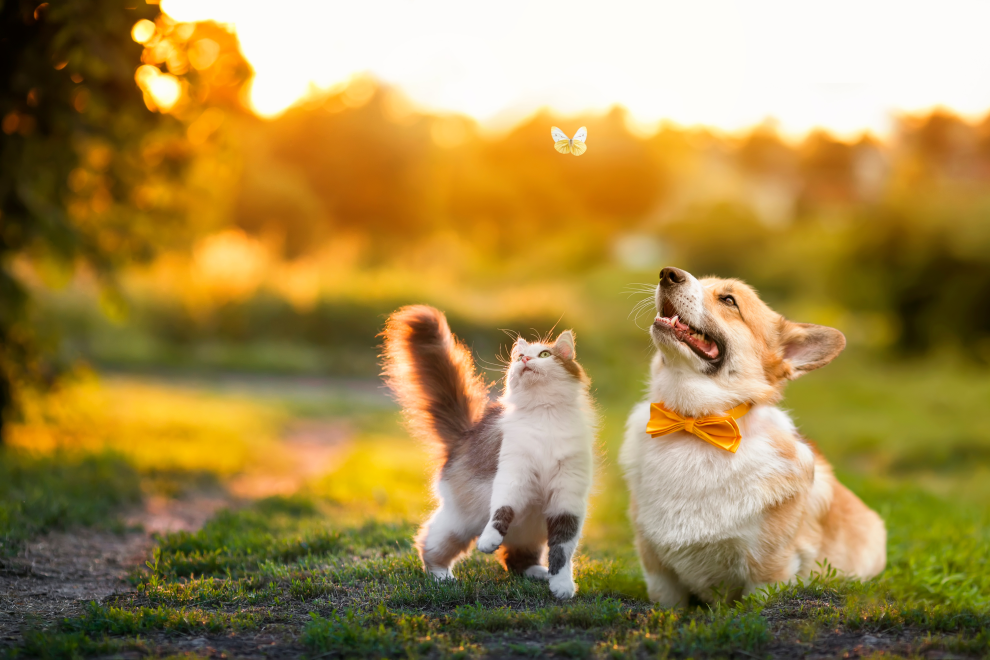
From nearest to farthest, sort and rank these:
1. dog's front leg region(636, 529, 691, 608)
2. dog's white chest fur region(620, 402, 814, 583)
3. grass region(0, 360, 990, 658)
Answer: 1. grass region(0, 360, 990, 658)
2. dog's white chest fur region(620, 402, 814, 583)
3. dog's front leg region(636, 529, 691, 608)

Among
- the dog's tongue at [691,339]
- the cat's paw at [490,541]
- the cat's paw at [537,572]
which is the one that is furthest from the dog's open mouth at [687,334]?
the cat's paw at [537,572]

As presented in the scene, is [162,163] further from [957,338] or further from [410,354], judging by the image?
[957,338]

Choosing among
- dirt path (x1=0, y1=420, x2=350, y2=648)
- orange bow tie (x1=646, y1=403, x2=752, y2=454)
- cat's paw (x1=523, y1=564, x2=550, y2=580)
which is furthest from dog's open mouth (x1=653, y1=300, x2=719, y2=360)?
dirt path (x1=0, y1=420, x2=350, y2=648)

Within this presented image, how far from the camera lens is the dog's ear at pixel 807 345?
3922mm

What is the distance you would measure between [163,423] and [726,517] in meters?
8.66

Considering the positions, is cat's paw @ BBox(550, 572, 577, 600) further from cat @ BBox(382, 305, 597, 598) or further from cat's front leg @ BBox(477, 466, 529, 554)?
cat's front leg @ BBox(477, 466, 529, 554)

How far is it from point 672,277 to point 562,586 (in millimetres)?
1536

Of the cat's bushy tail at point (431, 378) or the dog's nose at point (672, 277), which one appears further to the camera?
the cat's bushy tail at point (431, 378)

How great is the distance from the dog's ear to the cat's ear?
115 centimetres

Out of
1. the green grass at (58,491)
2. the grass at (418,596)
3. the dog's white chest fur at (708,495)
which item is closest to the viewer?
the grass at (418,596)

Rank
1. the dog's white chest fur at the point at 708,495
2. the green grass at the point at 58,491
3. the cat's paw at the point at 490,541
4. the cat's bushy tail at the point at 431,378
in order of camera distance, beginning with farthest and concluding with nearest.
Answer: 1. the green grass at the point at 58,491
2. the cat's bushy tail at the point at 431,378
3. the dog's white chest fur at the point at 708,495
4. the cat's paw at the point at 490,541

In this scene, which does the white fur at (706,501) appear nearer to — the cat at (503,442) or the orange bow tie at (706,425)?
the orange bow tie at (706,425)

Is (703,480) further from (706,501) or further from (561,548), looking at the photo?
(561,548)

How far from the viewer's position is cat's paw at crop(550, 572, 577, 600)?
3.56 m
